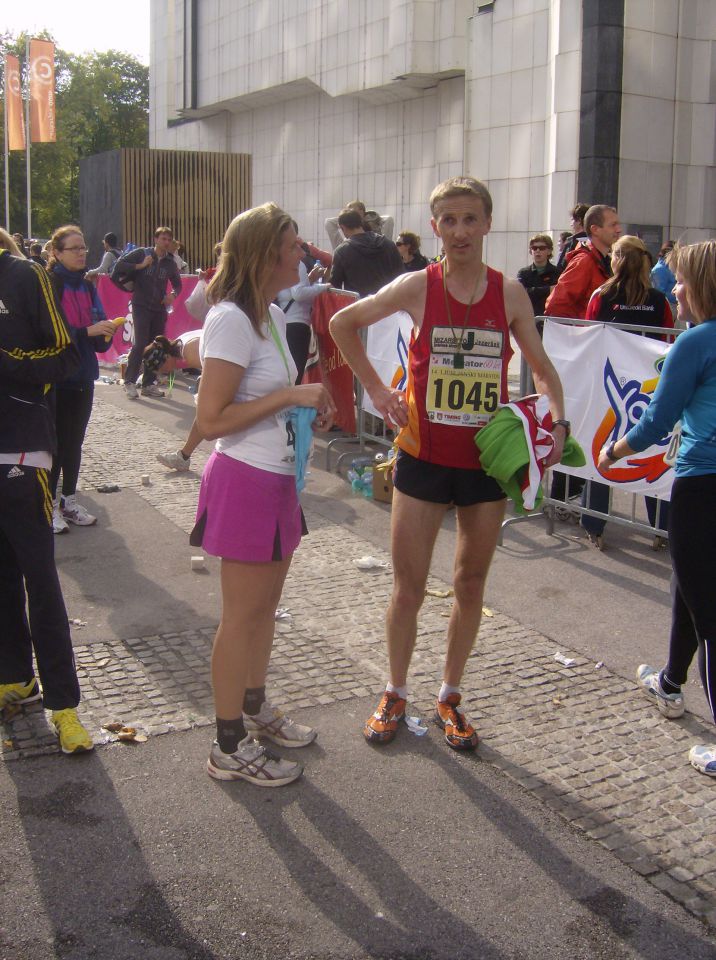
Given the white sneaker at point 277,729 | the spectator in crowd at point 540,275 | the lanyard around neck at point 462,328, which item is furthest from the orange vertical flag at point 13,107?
the white sneaker at point 277,729

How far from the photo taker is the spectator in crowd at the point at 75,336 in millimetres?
6955

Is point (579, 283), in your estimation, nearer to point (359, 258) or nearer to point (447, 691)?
point (359, 258)

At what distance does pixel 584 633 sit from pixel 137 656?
2381 millimetres

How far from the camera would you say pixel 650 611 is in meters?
6.01

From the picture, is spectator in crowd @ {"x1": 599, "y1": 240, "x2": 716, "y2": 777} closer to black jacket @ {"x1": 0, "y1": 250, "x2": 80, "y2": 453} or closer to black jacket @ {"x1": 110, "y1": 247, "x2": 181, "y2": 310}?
black jacket @ {"x1": 0, "y1": 250, "x2": 80, "y2": 453}

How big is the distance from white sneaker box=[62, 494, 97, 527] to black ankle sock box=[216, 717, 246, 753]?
409 centimetres

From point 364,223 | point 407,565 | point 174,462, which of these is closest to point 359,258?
point 364,223

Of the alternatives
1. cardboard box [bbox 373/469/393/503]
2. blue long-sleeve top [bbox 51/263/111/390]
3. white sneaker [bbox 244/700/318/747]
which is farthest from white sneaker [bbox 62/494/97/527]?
white sneaker [bbox 244/700/318/747]

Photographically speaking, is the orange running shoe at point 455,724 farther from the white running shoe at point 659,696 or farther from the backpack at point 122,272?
the backpack at point 122,272

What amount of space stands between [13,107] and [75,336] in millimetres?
35940

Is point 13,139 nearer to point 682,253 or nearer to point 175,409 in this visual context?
point 175,409

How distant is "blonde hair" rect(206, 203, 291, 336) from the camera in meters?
3.55

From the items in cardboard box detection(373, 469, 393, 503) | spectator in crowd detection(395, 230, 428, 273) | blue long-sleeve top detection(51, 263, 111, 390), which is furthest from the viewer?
spectator in crowd detection(395, 230, 428, 273)

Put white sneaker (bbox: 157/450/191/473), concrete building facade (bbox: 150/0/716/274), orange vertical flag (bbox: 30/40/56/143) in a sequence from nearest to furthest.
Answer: white sneaker (bbox: 157/450/191/473)
concrete building facade (bbox: 150/0/716/274)
orange vertical flag (bbox: 30/40/56/143)
